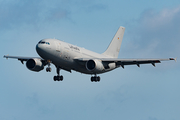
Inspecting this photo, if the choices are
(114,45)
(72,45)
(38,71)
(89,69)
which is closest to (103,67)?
(89,69)

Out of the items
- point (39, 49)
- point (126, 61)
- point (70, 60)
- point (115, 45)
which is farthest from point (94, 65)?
point (115, 45)

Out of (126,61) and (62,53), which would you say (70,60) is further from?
(126,61)

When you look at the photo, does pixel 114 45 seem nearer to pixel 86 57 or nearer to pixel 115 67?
pixel 115 67

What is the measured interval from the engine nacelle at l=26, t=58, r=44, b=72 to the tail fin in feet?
53.5

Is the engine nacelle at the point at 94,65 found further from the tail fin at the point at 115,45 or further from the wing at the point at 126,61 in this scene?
the tail fin at the point at 115,45

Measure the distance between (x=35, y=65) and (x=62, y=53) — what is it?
5821mm

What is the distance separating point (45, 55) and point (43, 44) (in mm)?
1562

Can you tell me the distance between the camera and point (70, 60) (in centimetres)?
4966

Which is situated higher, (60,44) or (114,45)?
(114,45)

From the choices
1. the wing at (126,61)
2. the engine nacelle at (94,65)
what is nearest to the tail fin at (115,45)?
the wing at (126,61)

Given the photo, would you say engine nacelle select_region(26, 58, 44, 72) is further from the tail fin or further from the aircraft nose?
the tail fin

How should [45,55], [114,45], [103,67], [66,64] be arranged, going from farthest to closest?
[114,45], [103,67], [66,64], [45,55]

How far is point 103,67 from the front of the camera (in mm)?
52906

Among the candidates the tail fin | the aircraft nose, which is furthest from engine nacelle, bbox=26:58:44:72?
the tail fin
